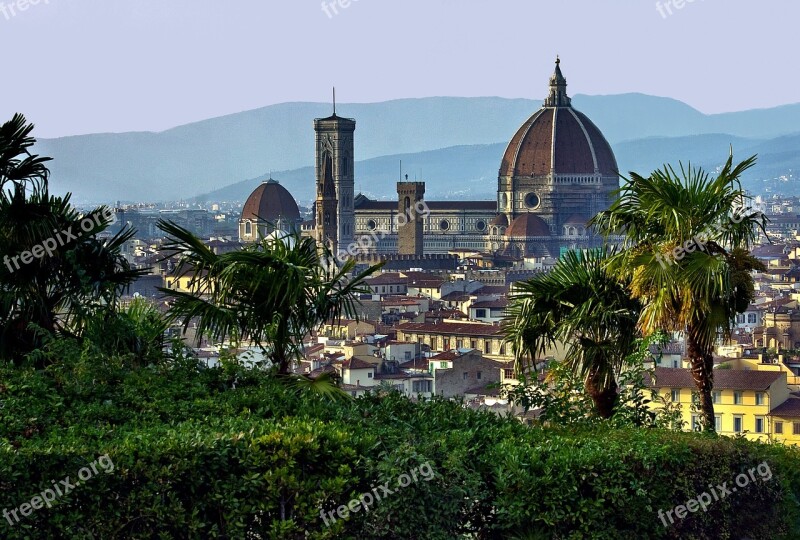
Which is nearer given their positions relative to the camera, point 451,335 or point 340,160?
point 451,335

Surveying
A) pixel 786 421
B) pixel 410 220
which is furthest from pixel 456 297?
pixel 786 421

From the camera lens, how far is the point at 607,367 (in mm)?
11055

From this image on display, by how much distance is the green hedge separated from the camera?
26.0 ft

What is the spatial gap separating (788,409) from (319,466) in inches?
1198

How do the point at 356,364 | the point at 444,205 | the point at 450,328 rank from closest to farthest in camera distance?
the point at 356,364 → the point at 450,328 → the point at 444,205

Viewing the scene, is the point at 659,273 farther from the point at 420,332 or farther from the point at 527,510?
the point at 420,332

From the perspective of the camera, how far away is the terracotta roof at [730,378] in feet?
114

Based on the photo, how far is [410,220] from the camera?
5433 inches

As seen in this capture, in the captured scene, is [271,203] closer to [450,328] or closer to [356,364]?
[450,328]

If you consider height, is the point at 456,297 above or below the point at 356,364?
above

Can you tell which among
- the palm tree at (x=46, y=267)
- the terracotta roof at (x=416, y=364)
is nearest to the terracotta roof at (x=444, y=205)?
the terracotta roof at (x=416, y=364)

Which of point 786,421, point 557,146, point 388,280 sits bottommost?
point 786,421

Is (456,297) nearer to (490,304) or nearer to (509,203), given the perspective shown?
(490,304)

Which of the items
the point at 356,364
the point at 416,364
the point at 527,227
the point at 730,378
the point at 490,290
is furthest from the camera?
the point at 527,227
